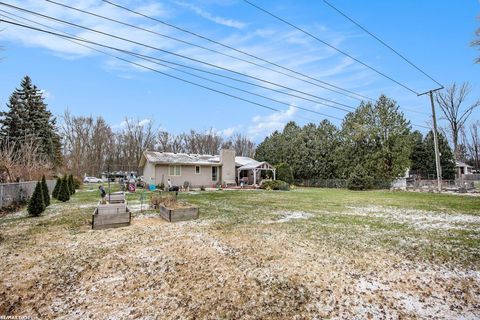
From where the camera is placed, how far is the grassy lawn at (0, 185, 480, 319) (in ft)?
11.0

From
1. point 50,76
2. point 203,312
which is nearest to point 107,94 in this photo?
point 50,76

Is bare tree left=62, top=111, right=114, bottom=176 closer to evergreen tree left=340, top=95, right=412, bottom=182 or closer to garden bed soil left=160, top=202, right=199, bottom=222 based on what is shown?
garden bed soil left=160, top=202, right=199, bottom=222

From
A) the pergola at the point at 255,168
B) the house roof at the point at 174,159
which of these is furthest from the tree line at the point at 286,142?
the house roof at the point at 174,159

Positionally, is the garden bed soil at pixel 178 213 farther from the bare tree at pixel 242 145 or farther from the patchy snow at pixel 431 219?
the bare tree at pixel 242 145

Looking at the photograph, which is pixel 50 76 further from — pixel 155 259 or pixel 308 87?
pixel 308 87

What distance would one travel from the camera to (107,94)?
17.5 m

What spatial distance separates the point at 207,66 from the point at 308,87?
606 centimetres

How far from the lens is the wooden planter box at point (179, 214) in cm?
841

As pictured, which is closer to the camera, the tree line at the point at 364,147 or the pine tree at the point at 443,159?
the tree line at the point at 364,147

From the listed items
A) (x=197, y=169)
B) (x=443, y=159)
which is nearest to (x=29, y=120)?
(x=197, y=169)

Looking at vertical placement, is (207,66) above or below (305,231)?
above

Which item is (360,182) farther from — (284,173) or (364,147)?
(284,173)

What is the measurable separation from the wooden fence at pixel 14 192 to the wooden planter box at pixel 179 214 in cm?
760

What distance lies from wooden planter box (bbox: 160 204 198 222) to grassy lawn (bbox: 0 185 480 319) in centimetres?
73
